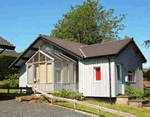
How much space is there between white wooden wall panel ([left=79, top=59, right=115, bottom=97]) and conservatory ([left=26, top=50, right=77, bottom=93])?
0.94 meters

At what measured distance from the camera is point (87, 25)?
4419 centimetres

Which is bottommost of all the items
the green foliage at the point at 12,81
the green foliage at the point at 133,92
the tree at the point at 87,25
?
the green foliage at the point at 133,92

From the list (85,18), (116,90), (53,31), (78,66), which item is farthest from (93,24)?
(116,90)

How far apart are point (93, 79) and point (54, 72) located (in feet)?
11.3

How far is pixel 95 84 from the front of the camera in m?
19.2

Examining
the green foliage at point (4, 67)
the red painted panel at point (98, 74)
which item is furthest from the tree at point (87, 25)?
the red painted panel at point (98, 74)

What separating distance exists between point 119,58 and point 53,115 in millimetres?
9023

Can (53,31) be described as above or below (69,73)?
above

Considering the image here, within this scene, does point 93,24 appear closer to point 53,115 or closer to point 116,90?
point 116,90

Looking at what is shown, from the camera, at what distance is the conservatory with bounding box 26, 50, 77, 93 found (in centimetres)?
1977

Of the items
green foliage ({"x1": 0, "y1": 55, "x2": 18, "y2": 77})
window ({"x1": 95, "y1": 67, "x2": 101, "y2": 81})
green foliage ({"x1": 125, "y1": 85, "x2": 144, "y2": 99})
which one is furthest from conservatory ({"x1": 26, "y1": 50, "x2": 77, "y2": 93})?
green foliage ({"x1": 0, "y1": 55, "x2": 18, "y2": 77})

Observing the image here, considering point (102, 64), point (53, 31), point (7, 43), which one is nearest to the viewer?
point (7, 43)

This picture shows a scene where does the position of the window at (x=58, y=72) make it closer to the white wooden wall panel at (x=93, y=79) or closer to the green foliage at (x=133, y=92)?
the white wooden wall panel at (x=93, y=79)

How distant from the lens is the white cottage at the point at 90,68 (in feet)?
60.5
